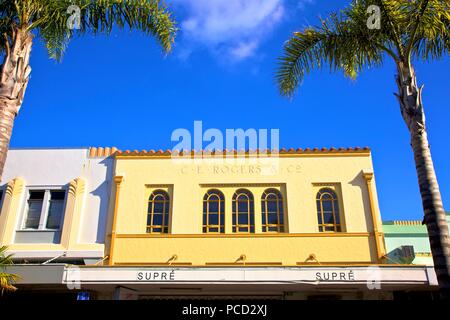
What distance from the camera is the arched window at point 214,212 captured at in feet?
51.5

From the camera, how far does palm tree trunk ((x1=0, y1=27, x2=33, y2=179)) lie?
338 inches

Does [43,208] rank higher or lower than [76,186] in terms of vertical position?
lower

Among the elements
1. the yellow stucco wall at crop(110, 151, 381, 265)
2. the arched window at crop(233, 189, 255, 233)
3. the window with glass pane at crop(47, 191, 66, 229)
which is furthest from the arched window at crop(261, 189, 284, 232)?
the window with glass pane at crop(47, 191, 66, 229)

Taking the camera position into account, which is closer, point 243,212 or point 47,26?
point 47,26

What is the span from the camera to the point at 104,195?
1606 cm

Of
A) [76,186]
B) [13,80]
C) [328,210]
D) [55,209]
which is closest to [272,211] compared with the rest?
[328,210]

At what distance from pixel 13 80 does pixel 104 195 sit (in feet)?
24.9

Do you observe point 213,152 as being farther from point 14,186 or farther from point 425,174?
point 425,174

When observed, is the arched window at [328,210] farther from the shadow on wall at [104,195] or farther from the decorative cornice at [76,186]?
the decorative cornice at [76,186]

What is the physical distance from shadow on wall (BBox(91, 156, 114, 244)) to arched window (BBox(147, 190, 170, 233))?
4.99 feet

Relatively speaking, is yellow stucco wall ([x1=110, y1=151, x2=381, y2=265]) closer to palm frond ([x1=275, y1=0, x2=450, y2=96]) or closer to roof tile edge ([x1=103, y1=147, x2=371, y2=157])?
roof tile edge ([x1=103, y1=147, x2=371, y2=157])

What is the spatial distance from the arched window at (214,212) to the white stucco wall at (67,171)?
3.57 metres

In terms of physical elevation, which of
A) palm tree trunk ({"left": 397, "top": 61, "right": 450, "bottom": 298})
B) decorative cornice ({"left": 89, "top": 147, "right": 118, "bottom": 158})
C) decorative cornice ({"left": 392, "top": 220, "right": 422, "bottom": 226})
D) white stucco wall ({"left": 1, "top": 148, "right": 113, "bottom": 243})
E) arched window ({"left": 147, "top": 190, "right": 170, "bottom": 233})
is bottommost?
palm tree trunk ({"left": 397, "top": 61, "right": 450, "bottom": 298})
